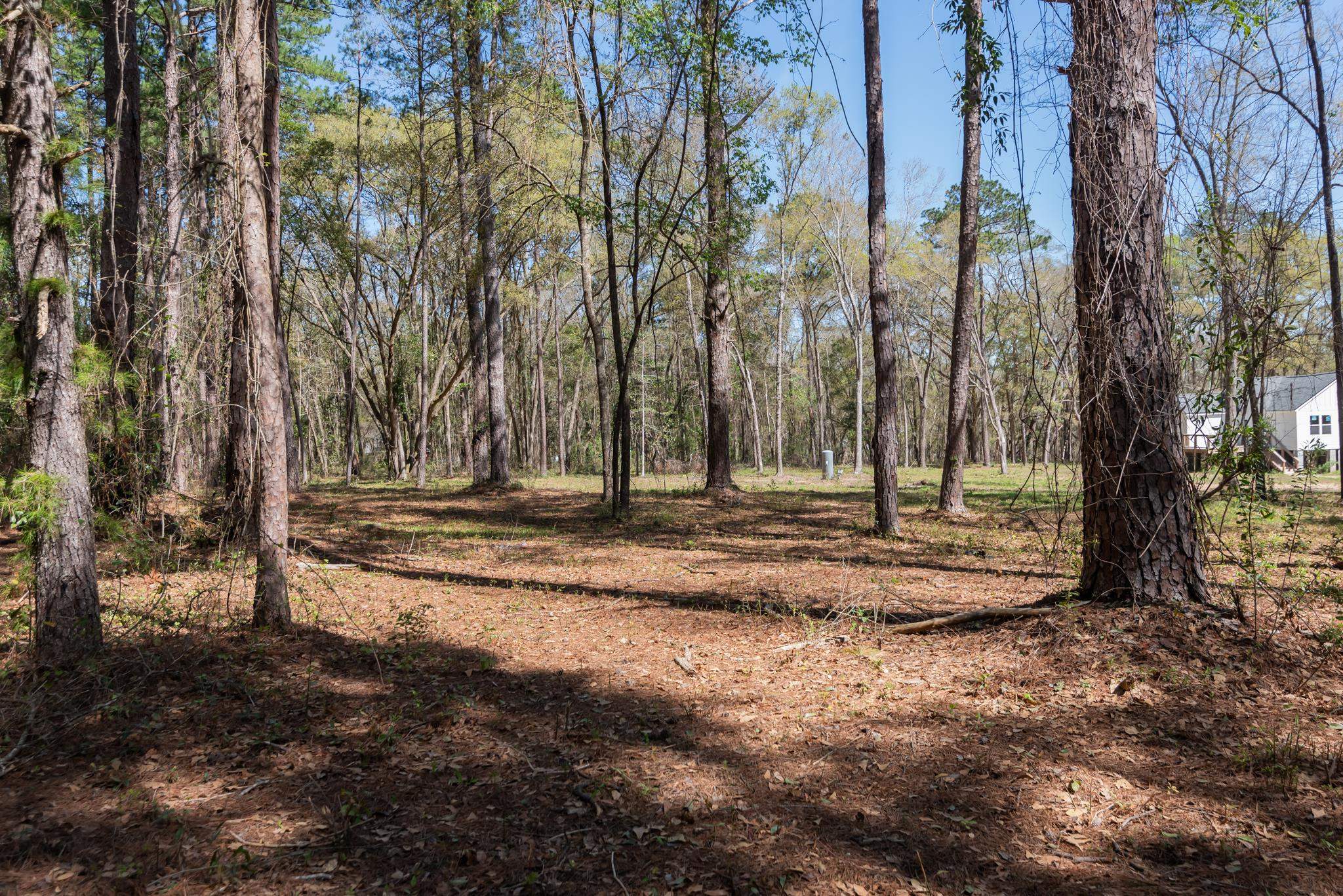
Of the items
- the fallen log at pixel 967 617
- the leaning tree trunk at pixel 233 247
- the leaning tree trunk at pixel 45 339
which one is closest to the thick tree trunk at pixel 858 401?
the fallen log at pixel 967 617

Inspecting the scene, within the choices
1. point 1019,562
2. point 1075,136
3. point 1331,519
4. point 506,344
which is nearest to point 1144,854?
point 1075,136

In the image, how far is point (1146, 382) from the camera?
450 centimetres

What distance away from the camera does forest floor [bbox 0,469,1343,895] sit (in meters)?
2.78

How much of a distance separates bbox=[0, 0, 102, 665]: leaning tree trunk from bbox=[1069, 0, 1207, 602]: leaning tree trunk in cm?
624

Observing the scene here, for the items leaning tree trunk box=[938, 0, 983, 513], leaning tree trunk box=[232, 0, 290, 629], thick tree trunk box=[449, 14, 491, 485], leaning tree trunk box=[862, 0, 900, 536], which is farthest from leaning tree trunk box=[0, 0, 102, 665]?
leaning tree trunk box=[938, 0, 983, 513]

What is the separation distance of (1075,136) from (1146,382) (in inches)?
68.2

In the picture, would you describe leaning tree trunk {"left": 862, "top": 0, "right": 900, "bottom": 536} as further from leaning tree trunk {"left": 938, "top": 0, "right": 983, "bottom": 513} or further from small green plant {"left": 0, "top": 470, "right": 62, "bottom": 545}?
small green plant {"left": 0, "top": 470, "right": 62, "bottom": 545}

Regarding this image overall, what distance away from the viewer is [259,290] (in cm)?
491

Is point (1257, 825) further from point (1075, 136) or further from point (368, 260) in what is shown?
→ point (368, 260)

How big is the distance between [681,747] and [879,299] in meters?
7.80

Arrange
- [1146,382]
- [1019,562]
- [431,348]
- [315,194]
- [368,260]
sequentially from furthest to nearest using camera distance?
[431,348], [368,260], [315,194], [1019,562], [1146,382]

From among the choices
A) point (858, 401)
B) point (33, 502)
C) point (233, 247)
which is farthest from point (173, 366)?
point (858, 401)

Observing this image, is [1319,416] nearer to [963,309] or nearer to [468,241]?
[963,309]

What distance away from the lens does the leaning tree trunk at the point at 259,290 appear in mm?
4848
